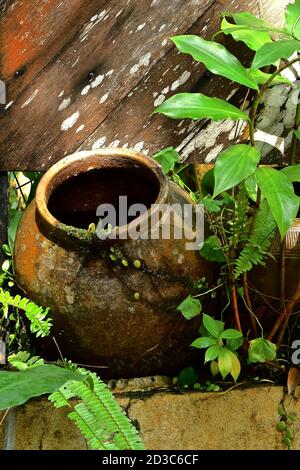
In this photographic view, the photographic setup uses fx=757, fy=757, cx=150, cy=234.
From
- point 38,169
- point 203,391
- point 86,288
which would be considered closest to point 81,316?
point 86,288

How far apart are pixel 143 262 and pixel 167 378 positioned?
1.69 ft

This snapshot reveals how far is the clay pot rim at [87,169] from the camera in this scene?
269 cm

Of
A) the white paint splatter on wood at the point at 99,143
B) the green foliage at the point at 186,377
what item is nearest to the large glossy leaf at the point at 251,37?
the white paint splatter on wood at the point at 99,143

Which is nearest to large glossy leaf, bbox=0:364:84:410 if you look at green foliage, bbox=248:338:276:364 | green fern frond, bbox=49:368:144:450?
green fern frond, bbox=49:368:144:450

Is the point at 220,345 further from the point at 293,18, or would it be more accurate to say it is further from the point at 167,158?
the point at 293,18

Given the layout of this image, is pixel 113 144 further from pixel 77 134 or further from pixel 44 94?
pixel 44 94

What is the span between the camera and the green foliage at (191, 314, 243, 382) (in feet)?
9.05

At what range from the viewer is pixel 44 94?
309 cm

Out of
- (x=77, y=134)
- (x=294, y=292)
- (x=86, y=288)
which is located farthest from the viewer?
(x=77, y=134)

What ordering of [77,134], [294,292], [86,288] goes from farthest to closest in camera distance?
1. [77,134]
2. [294,292]
3. [86,288]

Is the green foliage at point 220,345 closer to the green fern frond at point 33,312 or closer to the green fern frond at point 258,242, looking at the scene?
the green fern frond at point 258,242

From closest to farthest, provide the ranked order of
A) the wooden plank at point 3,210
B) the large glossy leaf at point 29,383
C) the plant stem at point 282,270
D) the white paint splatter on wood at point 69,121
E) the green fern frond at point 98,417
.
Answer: the large glossy leaf at point 29,383 < the green fern frond at point 98,417 < the plant stem at point 282,270 < the white paint splatter on wood at point 69,121 < the wooden plank at point 3,210

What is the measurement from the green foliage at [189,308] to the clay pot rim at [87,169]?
13.2 inches

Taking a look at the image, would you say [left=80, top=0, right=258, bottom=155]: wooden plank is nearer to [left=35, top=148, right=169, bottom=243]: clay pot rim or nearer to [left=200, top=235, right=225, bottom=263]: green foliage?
[left=35, top=148, right=169, bottom=243]: clay pot rim
